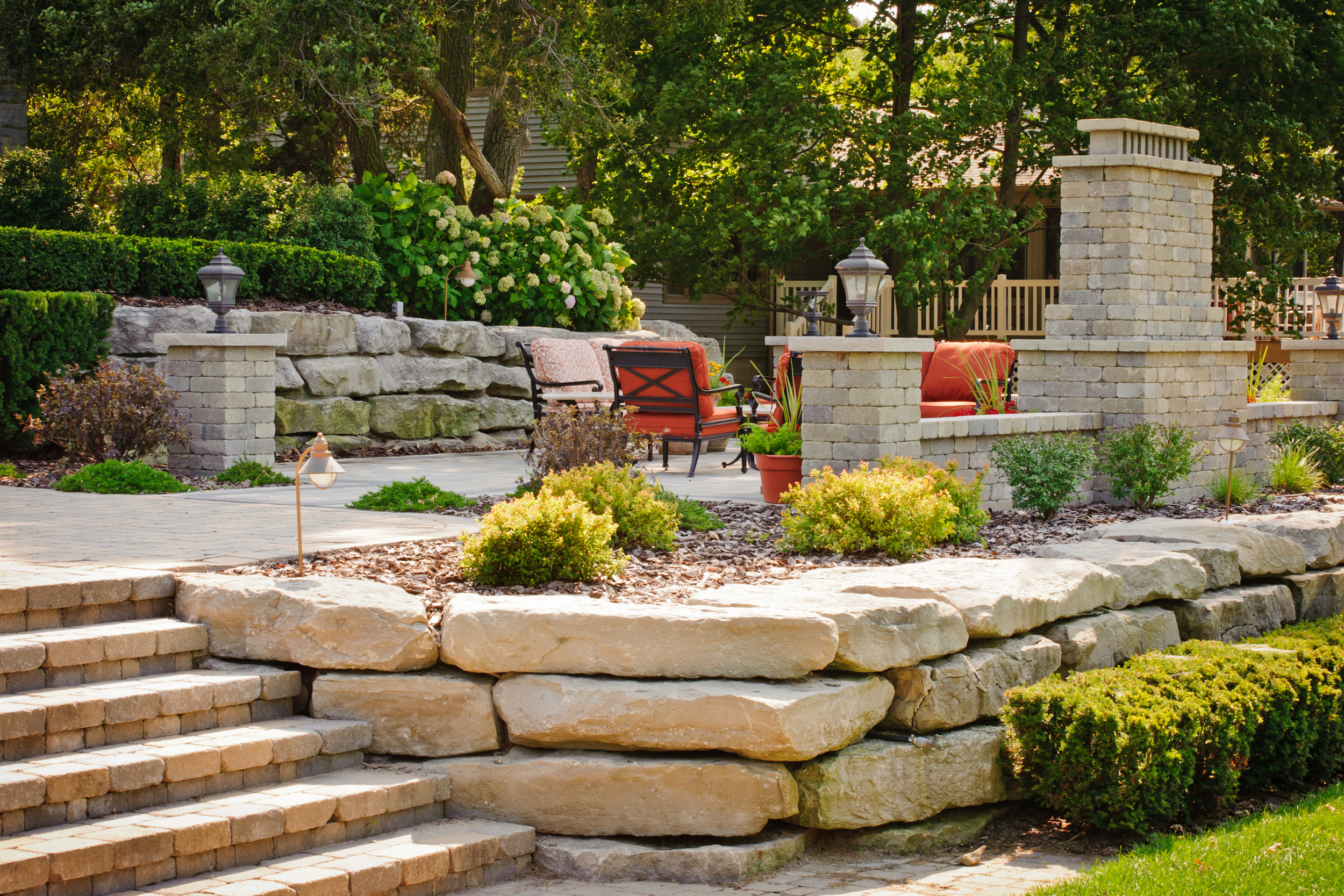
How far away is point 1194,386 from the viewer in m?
10.3

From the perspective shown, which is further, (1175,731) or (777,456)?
(777,456)

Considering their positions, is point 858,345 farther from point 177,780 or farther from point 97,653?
point 177,780

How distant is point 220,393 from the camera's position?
32.1 ft

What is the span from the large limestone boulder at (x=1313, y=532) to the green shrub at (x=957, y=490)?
5.46ft

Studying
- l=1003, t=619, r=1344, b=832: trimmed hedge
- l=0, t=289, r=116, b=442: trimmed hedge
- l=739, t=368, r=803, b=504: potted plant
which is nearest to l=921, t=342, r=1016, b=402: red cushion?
l=739, t=368, r=803, b=504: potted plant

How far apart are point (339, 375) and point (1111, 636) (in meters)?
7.99

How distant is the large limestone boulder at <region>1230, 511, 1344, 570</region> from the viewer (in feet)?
25.9

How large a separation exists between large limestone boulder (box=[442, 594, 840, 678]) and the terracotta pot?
3445 mm

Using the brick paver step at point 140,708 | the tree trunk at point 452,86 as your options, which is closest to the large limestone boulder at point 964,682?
the brick paver step at point 140,708

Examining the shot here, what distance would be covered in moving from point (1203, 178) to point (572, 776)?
7976 mm

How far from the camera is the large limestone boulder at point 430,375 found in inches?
506

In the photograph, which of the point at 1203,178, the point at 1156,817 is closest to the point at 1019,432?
the point at 1203,178

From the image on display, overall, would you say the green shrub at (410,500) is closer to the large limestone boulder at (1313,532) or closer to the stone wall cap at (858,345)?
the stone wall cap at (858,345)

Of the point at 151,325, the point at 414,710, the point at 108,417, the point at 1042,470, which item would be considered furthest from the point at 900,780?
the point at 151,325
